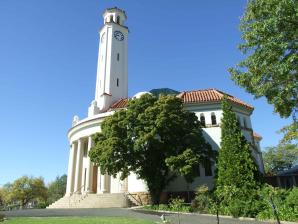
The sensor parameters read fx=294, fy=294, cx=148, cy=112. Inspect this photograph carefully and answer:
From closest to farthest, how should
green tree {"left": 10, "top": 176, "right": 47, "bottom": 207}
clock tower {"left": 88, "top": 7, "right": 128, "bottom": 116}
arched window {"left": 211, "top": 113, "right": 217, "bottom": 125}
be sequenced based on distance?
arched window {"left": 211, "top": 113, "right": 217, "bottom": 125}
clock tower {"left": 88, "top": 7, "right": 128, "bottom": 116}
green tree {"left": 10, "top": 176, "right": 47, "bottom": 207}

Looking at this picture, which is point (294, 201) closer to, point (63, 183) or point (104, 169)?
point (104, 169)

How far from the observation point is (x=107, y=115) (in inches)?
1548

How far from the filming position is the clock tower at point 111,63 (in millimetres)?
49131

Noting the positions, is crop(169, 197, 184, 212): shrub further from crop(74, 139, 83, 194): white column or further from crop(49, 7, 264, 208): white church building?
crop(74, 139, 83, 194): white column

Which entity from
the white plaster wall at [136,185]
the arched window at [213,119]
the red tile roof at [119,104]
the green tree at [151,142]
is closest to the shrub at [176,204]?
the green tree at [151,142]

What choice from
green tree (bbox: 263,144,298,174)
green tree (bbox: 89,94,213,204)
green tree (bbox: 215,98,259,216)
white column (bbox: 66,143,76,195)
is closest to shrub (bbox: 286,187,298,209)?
green tree (bbox: 215,98,259,216)

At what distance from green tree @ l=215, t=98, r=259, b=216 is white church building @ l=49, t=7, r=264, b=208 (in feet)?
31.4

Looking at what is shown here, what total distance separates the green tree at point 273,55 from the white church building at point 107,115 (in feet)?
58.9

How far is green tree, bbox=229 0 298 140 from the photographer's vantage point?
1517 centimetres

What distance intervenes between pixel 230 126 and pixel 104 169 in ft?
43.1

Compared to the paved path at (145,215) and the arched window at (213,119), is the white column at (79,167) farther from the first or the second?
the arched window at (213,119)

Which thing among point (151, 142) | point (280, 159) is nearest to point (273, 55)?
point (151, 142)

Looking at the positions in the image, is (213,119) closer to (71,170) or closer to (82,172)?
(82,172)

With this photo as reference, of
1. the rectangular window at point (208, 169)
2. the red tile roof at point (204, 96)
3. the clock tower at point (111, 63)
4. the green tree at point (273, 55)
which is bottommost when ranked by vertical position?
the rectangular window at point (208, 169)
